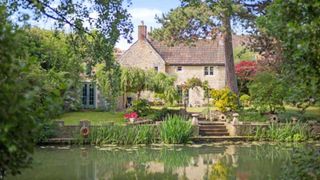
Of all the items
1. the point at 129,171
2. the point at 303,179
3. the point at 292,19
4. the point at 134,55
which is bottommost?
the point at 129,171

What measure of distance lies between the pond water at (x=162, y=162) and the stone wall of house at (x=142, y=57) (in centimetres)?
1915

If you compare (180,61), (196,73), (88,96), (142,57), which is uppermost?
(142,57)

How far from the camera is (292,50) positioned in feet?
17.5

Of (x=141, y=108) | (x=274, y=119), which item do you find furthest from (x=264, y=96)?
(x=141, y=108)

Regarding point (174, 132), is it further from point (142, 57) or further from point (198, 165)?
point (142, 57)

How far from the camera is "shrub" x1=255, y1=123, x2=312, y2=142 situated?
20438 mm

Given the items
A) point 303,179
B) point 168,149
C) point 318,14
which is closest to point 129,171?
point 168,149

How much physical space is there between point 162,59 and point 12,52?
3448 centimetres

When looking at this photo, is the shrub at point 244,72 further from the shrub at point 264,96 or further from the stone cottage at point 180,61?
the shrub at point 264,96

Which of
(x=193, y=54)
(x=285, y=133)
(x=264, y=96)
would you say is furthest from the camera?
(x=193, y=54)

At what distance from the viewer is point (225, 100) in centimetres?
2553

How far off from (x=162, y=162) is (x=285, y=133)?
7890 mm

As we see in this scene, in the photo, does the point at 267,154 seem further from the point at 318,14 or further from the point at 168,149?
the point at 318,14

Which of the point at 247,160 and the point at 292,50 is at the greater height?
the point at 292,50
